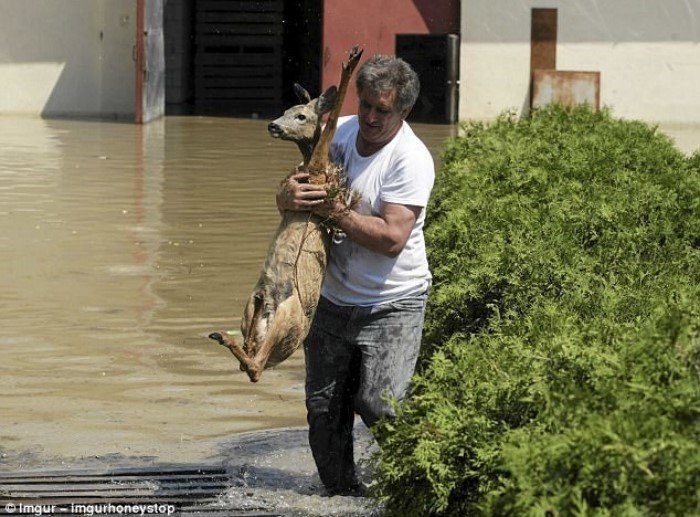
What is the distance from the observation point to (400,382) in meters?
6.18

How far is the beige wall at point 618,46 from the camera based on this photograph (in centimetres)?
2486

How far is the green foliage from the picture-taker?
13.3 ft

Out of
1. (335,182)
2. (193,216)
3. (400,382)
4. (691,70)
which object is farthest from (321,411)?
(691,70)

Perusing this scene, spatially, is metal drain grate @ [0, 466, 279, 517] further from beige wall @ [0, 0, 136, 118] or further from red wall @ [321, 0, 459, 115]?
beige wall @ [0, 0, 136, 118]

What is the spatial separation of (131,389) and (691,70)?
731 inches

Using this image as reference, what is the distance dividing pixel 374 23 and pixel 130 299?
15321 millimetres

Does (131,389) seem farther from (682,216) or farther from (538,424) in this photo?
(538,424)

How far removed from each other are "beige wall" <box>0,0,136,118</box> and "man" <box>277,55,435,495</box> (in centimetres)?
2006

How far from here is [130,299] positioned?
419 inches

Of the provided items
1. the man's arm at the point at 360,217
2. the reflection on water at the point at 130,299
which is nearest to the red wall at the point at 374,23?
the reflection on water at the point at 130,299

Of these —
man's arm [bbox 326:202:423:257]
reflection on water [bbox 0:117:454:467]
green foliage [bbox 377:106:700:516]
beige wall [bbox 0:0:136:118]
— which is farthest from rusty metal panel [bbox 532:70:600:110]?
man's arm [bbox 326:202:423:257]

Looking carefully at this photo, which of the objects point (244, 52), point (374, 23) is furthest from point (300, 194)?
point (244, 52)

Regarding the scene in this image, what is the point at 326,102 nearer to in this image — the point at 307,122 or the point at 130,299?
the point at 307,122

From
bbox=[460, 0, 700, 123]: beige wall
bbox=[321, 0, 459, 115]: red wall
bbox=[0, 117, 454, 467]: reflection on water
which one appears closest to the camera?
bbox=[0, 117, 454, 467]: reflection on water
